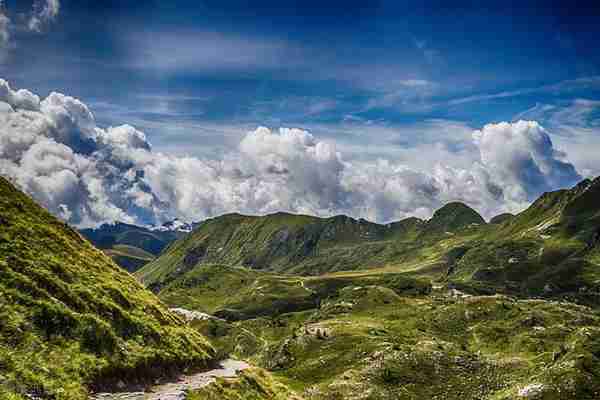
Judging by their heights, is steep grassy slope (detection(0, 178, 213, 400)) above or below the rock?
above

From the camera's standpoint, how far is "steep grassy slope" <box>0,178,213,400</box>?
3039cm

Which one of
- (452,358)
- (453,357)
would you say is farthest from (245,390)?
(453,357)

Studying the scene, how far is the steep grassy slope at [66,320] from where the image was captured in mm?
30391

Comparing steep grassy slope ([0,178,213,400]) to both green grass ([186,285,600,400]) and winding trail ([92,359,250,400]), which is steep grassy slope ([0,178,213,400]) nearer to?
winding trail ([92,359,250,400])

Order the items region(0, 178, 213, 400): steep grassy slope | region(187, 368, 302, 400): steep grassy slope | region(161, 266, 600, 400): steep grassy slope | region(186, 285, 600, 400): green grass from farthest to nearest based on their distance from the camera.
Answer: region(186, 285, 600, 400): green grass < region(161, 266, 600, 400): steep grassy slope < region(187, 368, 302, 400): steep grassy slope < region(0, 178, 213, 400): steep grassy slope

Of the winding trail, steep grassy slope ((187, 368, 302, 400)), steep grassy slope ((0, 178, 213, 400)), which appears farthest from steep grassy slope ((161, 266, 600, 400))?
steep grassy slope ((0, 178, 213, 400))

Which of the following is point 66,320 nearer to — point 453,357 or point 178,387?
point 178,387

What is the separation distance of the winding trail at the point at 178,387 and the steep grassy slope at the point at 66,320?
1554 millimetres

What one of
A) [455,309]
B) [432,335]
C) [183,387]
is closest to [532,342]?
[432,335]

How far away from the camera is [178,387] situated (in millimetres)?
40188

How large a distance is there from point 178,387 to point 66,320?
10.4 meters

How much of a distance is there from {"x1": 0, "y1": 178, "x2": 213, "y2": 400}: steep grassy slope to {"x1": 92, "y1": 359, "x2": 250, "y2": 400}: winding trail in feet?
5.10

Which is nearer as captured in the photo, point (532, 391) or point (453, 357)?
point (532, 391)

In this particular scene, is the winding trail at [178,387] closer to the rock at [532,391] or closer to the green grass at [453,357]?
the rock at [532,391]
